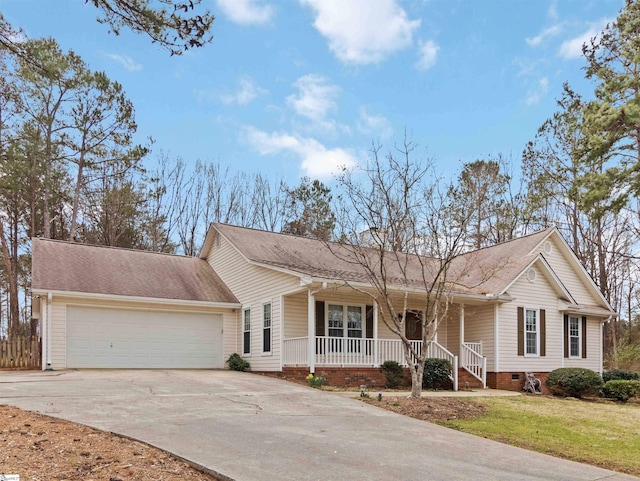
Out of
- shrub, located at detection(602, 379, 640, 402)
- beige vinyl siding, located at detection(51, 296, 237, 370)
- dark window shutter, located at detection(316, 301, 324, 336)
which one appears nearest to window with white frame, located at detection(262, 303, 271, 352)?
dark window shutter, located at detection(316, 301, 324, 336)

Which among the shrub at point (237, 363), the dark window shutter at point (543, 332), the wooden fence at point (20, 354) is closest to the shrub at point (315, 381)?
the shrub at point (237, 363)

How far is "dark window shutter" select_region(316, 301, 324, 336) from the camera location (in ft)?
58.2

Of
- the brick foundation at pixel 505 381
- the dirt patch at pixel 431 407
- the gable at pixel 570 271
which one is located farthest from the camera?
the gable at pixel 570 271

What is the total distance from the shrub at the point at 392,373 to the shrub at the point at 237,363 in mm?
4666

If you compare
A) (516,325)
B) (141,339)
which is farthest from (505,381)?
(141,339)

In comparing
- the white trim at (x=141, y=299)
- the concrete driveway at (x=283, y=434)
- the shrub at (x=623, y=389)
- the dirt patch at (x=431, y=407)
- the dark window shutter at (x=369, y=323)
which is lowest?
the shrub at (x=623, y=389)

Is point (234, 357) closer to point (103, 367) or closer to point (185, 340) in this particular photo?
point (185, 340)

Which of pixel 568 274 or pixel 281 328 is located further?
pixel 568 274

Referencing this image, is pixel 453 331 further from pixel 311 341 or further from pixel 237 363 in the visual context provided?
pixel 237 363

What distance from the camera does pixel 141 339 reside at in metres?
18.1

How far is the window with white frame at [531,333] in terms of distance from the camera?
20219mm

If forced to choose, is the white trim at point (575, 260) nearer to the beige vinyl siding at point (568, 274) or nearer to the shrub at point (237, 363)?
the beige vinyl siding at point (568, 274)

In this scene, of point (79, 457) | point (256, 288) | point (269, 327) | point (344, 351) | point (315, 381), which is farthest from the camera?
point (256, 288)

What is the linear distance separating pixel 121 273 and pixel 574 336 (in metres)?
16.8
